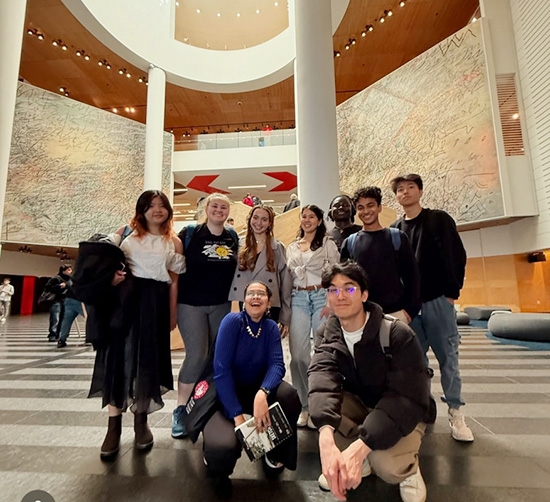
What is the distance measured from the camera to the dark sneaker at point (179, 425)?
2393 mm

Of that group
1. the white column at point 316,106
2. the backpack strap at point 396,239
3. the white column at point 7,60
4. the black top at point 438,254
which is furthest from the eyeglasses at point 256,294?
the white column at point 7,60

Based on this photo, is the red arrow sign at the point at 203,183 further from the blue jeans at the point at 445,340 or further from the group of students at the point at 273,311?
the blue jeans at the point at 445,340

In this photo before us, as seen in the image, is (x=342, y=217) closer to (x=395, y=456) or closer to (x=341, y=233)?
(x=341, y=233)

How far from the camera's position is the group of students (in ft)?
5.64

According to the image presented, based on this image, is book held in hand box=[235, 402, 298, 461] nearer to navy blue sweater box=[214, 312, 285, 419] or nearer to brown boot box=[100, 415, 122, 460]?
navy blue sweater box=[214, 312, 285, 419]

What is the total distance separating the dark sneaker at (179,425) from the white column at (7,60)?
692cm

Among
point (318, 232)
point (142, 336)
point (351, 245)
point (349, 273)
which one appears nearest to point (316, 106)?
point (318, 232)

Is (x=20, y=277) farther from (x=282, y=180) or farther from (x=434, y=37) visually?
(x=434, y=37)

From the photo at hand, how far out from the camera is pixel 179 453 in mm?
2145

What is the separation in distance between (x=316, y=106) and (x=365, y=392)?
539cm

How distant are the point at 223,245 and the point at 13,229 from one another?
1458cm

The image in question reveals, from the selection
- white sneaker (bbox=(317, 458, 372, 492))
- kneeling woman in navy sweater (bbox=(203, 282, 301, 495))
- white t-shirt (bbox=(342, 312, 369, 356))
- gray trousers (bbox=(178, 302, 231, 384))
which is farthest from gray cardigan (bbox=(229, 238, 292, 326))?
white sneaker (bbox=(317, 458, 372, 492))

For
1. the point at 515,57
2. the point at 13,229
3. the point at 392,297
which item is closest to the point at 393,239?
the point at 392,297

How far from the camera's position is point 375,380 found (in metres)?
1.68
